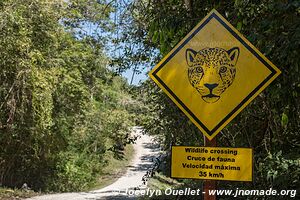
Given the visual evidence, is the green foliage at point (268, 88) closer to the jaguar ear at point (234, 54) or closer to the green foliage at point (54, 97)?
the jaguar ear at point (234, 54)

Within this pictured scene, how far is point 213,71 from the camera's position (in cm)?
275

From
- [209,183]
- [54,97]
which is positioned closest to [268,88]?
[209,183]

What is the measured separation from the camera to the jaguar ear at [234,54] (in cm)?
273

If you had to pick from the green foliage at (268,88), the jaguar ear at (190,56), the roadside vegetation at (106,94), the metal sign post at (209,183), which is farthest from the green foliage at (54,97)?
the metal sign post at (209,183)

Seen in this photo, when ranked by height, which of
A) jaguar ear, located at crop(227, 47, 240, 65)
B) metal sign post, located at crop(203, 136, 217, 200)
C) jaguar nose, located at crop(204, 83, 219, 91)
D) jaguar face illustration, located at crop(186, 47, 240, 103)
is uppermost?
jaguar ear, located at crop(227, 47, 240, 65)

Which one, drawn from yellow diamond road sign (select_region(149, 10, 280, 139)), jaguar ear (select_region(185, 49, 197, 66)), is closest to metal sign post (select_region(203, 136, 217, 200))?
yellow diamond road sign (select_region(149, 10, 280, 139))

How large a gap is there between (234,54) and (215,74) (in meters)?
0.20

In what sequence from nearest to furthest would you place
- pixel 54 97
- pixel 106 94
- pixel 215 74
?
pixel 215 74, pixel 54 97, pixel 106 94

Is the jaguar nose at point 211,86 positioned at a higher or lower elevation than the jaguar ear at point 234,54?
lower

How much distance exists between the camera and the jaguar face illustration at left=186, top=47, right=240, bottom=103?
2732 millimetres

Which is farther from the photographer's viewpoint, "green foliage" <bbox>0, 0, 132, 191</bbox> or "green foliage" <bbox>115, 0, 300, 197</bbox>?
"green foliage" <bbox>0, 0, 132, 191</bbox>

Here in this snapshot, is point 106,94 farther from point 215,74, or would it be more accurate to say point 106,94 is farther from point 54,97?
point 215,74

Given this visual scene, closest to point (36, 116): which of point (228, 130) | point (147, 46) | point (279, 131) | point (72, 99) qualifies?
point (72, 99)

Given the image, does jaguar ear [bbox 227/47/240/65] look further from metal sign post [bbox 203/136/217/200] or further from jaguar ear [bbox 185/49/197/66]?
metal sign post [bbox 203/136/217/200]
